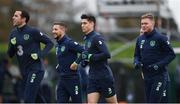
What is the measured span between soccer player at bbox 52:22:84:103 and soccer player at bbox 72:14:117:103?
94 centimetres

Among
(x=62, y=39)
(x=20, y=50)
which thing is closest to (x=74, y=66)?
(x=62, y=39)

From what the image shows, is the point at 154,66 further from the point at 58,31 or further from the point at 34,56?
the point at 34,56

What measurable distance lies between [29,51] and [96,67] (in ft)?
6.05

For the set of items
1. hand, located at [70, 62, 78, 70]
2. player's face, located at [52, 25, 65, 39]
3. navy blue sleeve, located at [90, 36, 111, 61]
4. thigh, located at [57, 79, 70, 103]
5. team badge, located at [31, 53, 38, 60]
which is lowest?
thigh, located at [57, 79, 70, 103]

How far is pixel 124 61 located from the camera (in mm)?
26516

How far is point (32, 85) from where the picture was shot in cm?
1576

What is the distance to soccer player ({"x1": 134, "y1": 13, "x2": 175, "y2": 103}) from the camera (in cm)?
1489

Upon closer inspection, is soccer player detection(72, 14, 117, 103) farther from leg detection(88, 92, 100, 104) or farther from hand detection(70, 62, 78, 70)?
hand detection(70, 62, 78, 70)

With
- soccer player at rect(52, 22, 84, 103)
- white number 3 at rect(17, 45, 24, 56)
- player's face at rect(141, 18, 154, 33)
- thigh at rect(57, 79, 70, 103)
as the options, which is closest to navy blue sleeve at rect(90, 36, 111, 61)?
player's face at rect(141, 18, 154, 33)

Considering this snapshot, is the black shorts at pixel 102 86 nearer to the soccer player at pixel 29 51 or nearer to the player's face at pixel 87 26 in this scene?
the player's face at pixel 87 26

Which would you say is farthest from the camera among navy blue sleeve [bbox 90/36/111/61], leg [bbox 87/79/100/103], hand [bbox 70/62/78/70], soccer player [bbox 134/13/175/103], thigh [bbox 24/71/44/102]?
thigh [bbox 24/71/44/102]

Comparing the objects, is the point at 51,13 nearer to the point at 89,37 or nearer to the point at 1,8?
the point at 1,8

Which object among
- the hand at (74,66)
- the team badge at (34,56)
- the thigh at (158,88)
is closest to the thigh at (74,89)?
the hand at (74,66)

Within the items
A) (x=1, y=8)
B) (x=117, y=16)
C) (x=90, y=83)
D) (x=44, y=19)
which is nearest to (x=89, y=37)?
(x=90, y=83)
